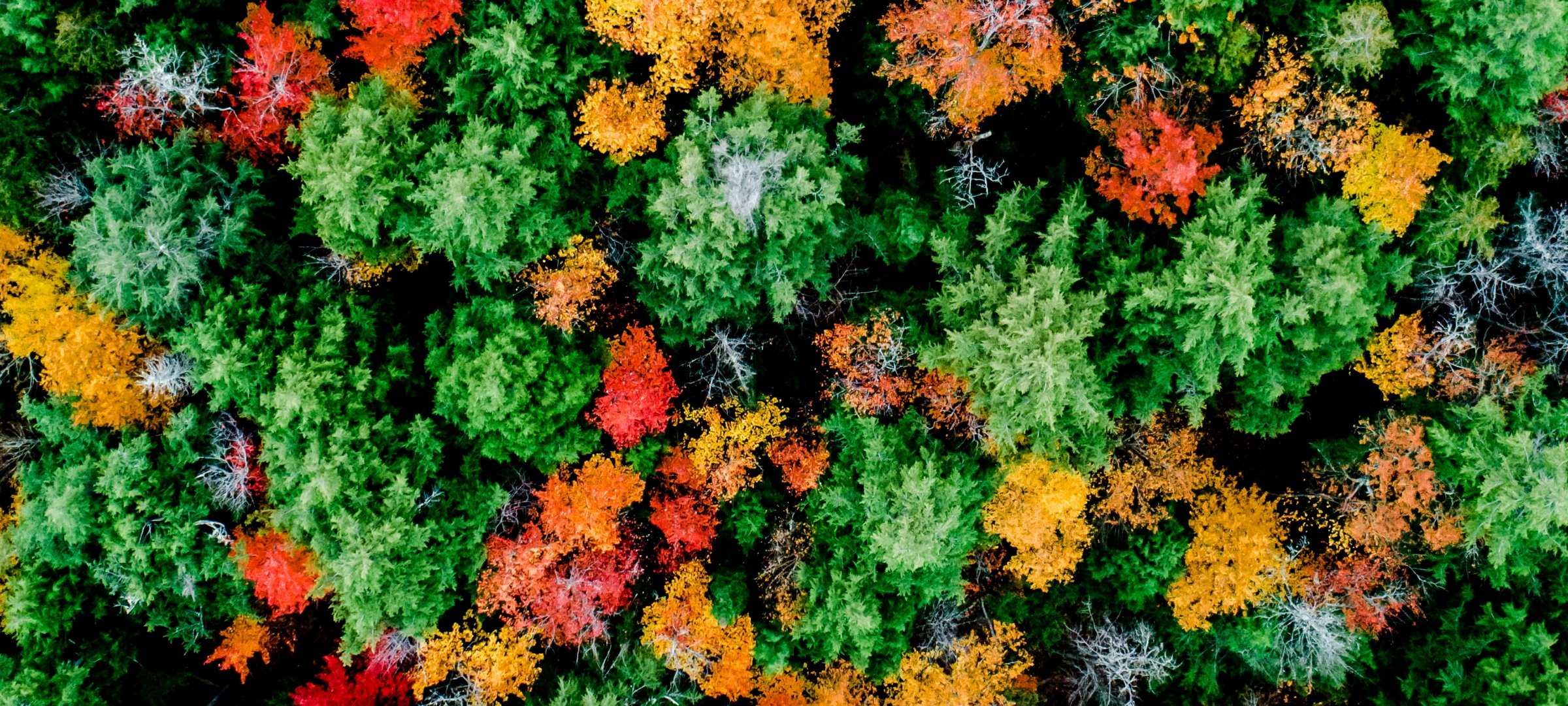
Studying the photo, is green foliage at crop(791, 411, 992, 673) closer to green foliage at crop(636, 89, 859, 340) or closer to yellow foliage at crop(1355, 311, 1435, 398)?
green foliage at crop(636, 89, 859, 340)

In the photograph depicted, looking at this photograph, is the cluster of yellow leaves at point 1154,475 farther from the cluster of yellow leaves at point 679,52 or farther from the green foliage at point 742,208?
the cluster of yellow leaves at point 679,52

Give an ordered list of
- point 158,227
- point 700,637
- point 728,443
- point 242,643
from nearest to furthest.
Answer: point 158,227 → point 728,443 → point 700,637 → point 242,643

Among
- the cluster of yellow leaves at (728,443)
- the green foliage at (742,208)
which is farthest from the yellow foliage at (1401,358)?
the cluster of yellow leaves at (728,443)

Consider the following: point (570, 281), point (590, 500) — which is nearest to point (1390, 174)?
point (570, 281)

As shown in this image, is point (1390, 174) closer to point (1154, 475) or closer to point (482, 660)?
point (1154, 475)

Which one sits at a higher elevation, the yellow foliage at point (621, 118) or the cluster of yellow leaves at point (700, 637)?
the yellow foliage at point (621, 118)

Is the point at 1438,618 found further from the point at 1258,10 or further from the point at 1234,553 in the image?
the point at 1258,10

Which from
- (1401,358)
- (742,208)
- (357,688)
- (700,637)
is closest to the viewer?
(742,208)

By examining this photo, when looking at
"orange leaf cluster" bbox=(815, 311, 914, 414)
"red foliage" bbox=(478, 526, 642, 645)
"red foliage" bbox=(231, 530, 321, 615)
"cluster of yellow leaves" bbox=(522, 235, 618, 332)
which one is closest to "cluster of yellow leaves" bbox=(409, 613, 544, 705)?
"red foliage" bbox=(478, 526, 642, 645)
